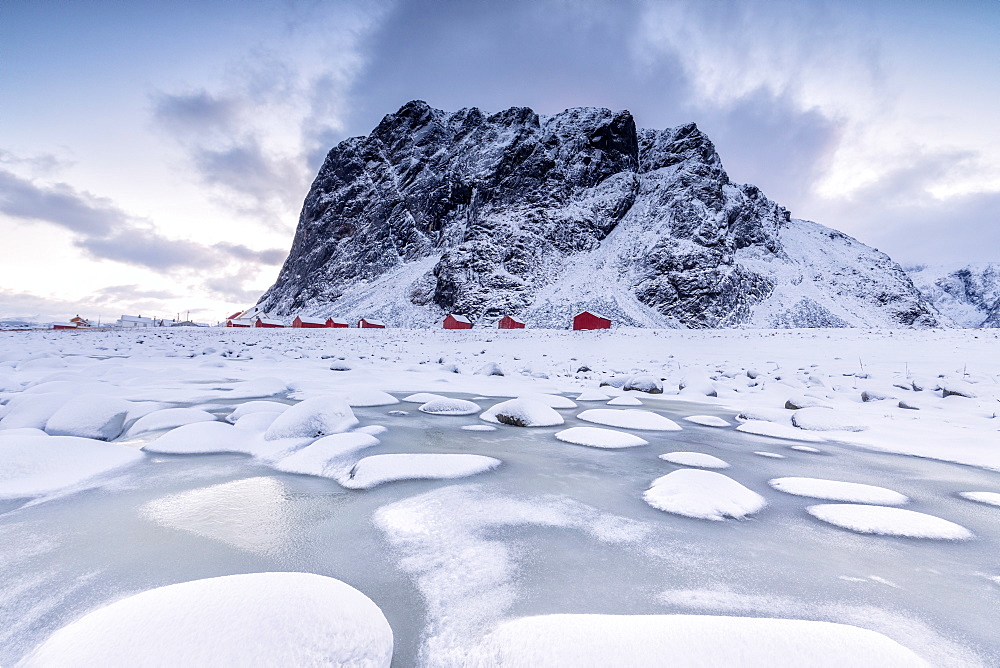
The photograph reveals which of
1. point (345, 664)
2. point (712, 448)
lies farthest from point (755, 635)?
point (712, 448)

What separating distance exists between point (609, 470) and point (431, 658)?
243 cm

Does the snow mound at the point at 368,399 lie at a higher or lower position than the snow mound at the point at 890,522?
lower

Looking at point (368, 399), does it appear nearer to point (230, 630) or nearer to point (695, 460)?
point (695, 460)

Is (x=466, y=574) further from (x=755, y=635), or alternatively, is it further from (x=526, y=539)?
(x=755, y=635)

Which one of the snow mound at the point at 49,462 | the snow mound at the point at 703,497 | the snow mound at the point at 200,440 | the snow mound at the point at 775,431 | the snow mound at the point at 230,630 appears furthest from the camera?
the snow mound at the point at 775,431

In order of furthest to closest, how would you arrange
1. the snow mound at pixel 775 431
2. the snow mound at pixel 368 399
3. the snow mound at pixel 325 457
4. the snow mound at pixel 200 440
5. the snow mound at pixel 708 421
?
1. the snow mound at pixel 368 399
2. the snow mound at pixel 708 421
3. the snow mound at pixel 775 431
4. the snow mound at pixel 200 440
5. the snow mound at pixel 325 457

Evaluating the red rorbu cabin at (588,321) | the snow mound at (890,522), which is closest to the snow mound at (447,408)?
the snow mound at (890,522)

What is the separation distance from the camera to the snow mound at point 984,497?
2.87m

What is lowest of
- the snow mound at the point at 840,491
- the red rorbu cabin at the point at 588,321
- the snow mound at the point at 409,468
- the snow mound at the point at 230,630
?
the snow mound at the point at 409,468

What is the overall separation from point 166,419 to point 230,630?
13.9ft

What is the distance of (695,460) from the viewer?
3.73 metres

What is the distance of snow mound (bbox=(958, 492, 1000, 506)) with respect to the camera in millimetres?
2869

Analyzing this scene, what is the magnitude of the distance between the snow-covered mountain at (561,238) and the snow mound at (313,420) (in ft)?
137

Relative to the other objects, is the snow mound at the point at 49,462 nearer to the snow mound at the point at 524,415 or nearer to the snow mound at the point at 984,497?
the snow mound at the point at 524,415
